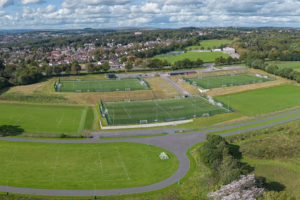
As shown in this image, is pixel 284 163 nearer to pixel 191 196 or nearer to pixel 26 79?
pixel 191 196

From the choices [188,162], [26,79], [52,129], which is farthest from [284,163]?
[26,79]

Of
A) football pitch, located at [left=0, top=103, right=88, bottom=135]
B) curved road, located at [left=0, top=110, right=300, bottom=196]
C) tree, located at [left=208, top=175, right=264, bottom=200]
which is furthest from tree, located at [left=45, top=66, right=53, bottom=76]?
tree, located at [left=208, top=175, right=264, bottom=200]

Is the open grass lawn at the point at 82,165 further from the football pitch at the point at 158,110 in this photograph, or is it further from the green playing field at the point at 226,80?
the green playing field at the point at 226,80

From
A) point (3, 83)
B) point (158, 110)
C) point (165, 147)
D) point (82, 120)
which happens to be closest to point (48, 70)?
point (3, 83)

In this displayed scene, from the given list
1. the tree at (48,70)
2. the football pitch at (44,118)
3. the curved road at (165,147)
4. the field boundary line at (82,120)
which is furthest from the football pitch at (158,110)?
the tree at (48,70)

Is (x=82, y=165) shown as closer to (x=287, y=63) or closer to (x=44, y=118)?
(x=44, y=118)

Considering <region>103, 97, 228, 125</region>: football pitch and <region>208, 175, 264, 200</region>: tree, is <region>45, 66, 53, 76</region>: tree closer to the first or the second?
<region>103, 97, 228, 125</region>: football pitch
